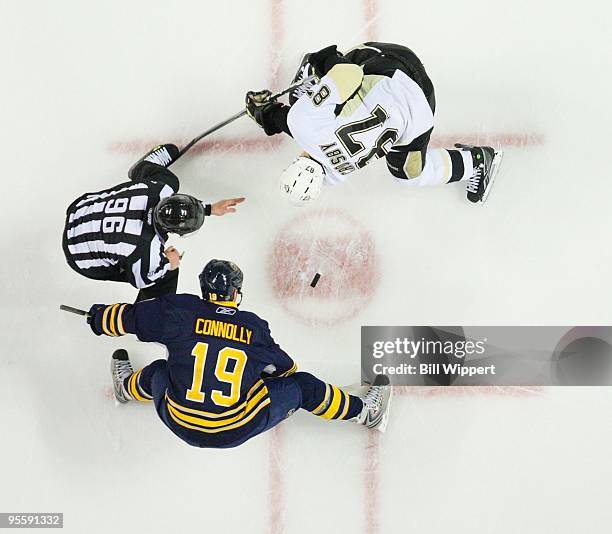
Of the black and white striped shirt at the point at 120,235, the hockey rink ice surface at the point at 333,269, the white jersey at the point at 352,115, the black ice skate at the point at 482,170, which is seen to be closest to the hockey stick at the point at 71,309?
the hockey rink ice surface at the point at 333,269

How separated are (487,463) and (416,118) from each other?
1.95 metres

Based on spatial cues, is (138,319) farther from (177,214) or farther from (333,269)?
(333,269)

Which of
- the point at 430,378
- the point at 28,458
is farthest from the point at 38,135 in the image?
the point at 430,378

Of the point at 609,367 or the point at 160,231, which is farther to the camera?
the point at 609,367

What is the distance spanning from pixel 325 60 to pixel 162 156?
43.0 inches

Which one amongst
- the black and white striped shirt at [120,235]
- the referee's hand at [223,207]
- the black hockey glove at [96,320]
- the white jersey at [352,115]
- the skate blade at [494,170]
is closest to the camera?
the white jersey at [352,115]

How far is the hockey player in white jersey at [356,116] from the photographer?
296 centimetres

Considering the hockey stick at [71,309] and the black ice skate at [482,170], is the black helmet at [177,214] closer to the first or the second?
the hockey stick at [71,309]

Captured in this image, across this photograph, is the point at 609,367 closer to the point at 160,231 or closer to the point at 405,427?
the point at 405,427

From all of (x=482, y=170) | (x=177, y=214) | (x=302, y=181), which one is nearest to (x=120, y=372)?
(x=177, y=214)

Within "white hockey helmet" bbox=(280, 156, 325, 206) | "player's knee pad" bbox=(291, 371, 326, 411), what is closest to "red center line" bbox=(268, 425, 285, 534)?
"player's knee pad" bbox=(291, 371, 326, 411)

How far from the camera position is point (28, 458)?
12.9 feet

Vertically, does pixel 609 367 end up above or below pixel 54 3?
below

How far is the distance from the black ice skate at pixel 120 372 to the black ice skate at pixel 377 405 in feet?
4.24
